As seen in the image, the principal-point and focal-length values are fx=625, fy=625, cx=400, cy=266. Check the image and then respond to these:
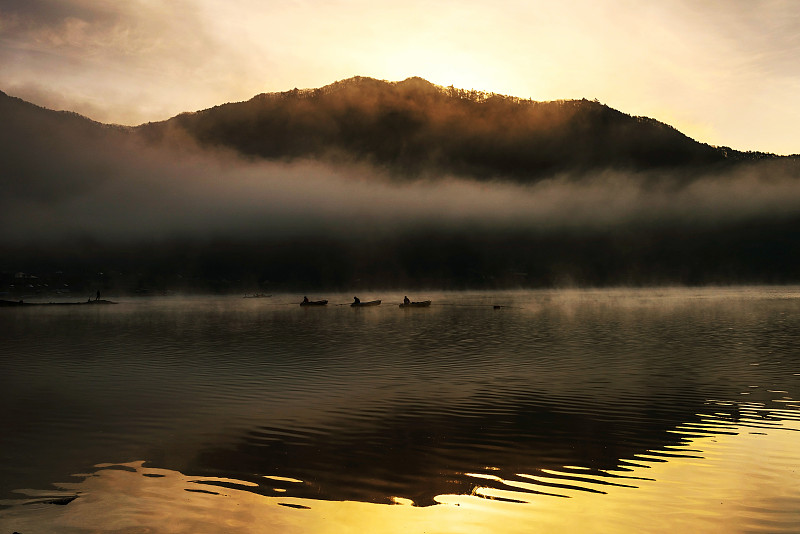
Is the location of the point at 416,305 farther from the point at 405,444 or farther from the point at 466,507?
the point at 466,507

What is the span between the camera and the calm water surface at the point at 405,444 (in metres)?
17.0

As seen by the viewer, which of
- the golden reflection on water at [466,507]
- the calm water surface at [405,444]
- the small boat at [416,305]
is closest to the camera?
the golden reflection on water at [466,507]

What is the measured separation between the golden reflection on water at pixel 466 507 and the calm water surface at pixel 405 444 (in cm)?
8

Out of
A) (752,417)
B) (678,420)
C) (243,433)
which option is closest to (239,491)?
(243,433)

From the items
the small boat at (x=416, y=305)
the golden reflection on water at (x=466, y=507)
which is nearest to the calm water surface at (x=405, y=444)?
the golden reflection on water at (x=466, y=507)

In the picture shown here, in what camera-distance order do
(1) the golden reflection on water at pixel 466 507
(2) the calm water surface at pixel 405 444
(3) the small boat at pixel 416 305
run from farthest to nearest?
(3) the small boat at pixel 416 305 < (2) the calm water surface at pixel 405 444 < (1) the golden reflection on water at pixel 466 507

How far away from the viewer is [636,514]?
54.9 ft

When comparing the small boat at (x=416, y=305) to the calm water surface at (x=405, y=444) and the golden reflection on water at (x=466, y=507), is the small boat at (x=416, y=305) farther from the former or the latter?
the golden reflection on water at (x=466, y=507)

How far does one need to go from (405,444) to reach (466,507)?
301 inches

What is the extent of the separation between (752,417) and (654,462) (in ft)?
35.3

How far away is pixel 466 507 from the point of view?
17422 millimetres

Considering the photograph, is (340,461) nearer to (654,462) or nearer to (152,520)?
(152,520)

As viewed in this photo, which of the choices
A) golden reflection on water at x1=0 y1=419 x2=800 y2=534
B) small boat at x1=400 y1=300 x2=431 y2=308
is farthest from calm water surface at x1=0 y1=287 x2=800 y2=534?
small boat at x1=400 y1=300 x2=431 y2=308

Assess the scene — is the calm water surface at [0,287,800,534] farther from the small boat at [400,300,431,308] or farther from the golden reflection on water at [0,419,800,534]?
the small boat at [400,300,431,308]
